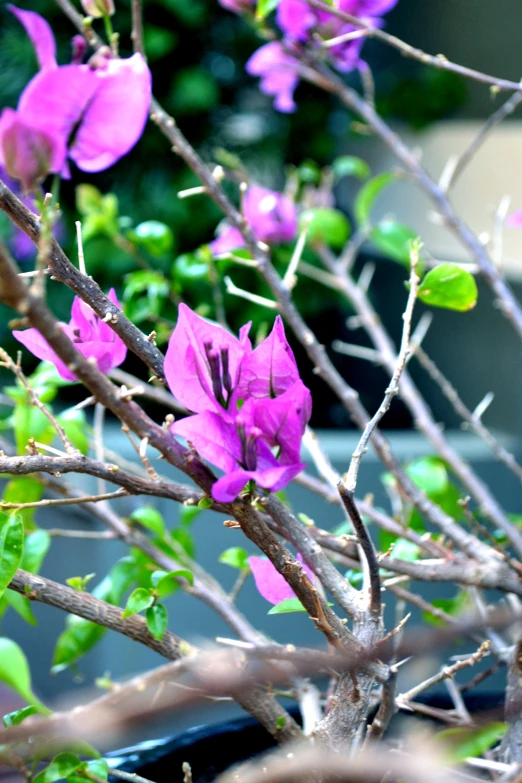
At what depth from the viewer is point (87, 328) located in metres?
0.31

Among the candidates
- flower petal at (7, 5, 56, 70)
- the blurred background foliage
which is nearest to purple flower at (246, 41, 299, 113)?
flower petal at (7, 5, 56, 70)

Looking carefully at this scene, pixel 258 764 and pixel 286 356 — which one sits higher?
pixel 286 356

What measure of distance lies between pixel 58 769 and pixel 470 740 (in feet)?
0.55

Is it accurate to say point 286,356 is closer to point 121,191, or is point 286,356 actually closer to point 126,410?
point 126,410

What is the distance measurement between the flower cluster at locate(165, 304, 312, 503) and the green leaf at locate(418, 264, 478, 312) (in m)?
0.11

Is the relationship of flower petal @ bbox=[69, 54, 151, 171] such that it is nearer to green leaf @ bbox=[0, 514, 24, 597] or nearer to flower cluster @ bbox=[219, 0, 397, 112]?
green leaf @ bbox=[0, 514, 24, 597]

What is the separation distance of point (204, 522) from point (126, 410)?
3.14 feet

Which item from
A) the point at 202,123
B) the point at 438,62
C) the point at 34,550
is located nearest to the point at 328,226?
the point at 438,62

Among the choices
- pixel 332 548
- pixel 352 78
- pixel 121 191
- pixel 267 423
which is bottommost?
pixel 121 191

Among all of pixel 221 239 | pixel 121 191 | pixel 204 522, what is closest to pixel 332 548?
pixel 221 239

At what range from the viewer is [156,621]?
13.4 inches

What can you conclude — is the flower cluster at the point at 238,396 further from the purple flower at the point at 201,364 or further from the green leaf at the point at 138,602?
the green leaf at the point at 138,602

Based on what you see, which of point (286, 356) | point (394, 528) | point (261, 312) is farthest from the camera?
point (261, 312)

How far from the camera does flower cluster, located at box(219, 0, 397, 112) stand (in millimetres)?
594
